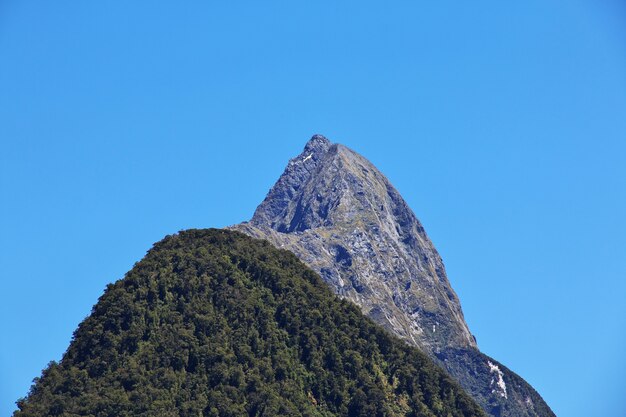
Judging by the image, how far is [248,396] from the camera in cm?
18450

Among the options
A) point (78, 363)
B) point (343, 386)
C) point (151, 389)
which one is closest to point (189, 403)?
point (151, 389)

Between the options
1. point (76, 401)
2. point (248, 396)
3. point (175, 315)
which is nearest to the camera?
point (76, 401)

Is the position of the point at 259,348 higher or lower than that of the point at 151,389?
higher

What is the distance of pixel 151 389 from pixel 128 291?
81.3 ft

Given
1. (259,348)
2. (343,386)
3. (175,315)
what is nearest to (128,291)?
(175,315)

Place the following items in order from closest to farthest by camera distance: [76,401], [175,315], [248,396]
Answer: [76,401] < [248,396] < [175,315]

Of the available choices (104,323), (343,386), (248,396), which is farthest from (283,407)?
(104,323)

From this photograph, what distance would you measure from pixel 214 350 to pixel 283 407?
1522 centimetres

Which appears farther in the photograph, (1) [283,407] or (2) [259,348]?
(2) [259,348]

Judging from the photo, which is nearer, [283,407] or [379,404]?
[283,407]

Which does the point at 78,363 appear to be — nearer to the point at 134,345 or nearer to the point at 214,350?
the point at 134,345

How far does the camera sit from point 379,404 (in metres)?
→ 198

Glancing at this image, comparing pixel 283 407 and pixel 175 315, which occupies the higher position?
pixel 175 315

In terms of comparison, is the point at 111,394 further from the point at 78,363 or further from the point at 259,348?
the point at 259,348
